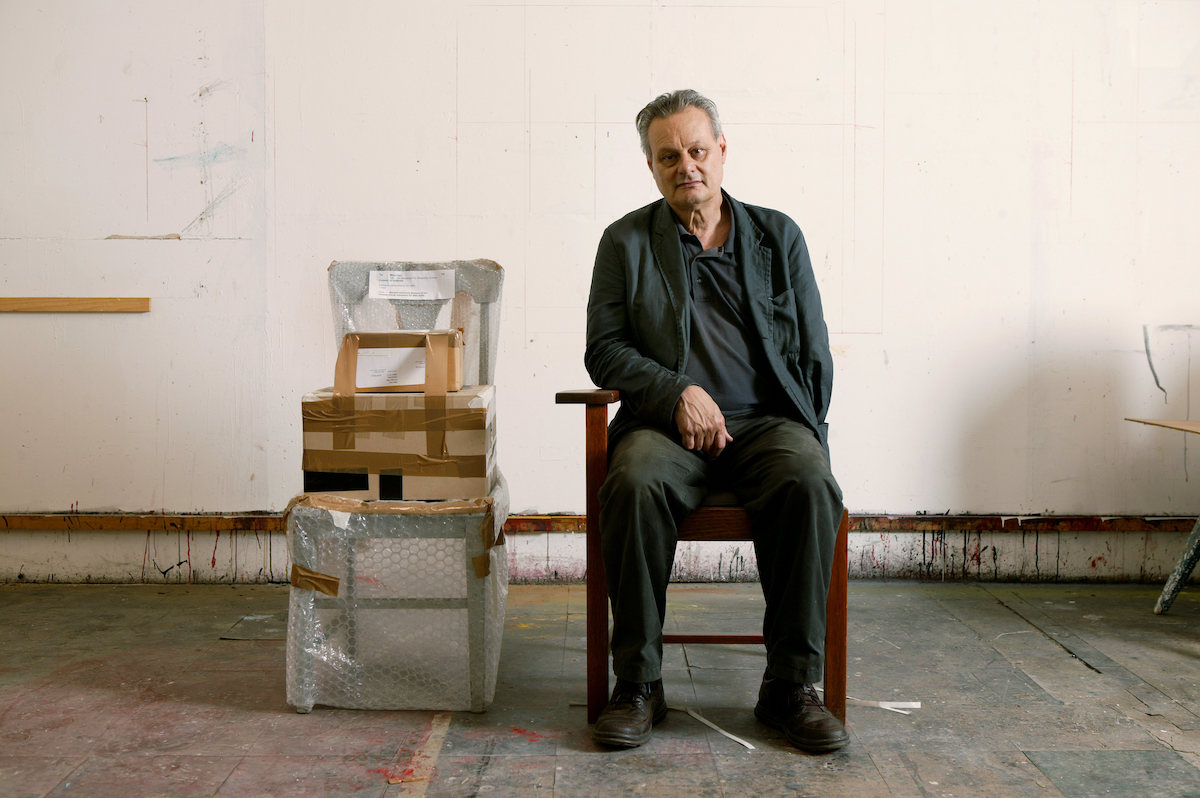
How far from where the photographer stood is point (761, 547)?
196 cm

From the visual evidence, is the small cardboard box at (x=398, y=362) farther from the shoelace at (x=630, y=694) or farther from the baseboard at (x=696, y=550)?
the baseboard at (x=696, y=550)

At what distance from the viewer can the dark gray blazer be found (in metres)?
2.16

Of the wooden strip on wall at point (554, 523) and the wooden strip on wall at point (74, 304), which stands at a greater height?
the wooden strip on wall at point (74, 304)

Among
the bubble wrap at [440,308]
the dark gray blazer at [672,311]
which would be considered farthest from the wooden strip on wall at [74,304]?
the dark gray blazer at [672,311]

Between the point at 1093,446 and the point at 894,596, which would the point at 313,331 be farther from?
the point at 1093,446

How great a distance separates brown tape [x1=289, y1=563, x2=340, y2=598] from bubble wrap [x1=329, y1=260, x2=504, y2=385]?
1.95 feet

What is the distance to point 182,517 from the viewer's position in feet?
10.2

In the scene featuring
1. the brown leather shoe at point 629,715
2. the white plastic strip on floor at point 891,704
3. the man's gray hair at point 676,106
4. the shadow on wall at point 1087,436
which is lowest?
the white plastic strip on floor at point 891,704

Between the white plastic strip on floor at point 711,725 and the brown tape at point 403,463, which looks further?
the brown tape at point 403,463

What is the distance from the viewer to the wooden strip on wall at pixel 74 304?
9.99 ft

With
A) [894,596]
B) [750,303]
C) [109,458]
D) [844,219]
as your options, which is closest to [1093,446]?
[894,596]

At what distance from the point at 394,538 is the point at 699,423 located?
71cm

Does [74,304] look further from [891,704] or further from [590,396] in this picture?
[891,704]

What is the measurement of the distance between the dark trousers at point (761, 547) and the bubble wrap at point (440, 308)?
22.6 inches
